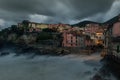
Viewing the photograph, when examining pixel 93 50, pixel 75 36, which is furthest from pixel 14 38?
pixel 93 50

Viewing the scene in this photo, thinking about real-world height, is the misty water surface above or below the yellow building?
below

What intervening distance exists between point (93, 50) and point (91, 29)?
77131 mm

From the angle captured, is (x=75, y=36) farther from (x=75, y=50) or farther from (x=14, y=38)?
(x=14, y=38)

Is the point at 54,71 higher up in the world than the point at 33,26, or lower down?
lower down

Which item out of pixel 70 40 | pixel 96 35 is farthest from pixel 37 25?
pixel 70 40

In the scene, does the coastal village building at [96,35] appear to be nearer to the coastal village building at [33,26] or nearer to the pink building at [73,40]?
the pink building at [73,40]

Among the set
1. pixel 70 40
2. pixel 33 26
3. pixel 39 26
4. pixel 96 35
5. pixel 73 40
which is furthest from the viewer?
pixel 39 26

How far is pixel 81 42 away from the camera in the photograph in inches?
3841

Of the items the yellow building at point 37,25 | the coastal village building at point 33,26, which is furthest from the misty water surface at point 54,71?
the yellow building at point 37,25

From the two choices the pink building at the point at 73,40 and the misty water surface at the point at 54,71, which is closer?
the misty water surface at the point at 54,71

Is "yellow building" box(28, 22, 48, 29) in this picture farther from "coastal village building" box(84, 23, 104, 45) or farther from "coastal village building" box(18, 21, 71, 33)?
"coastal village building" box(84, 23, 104, 45)

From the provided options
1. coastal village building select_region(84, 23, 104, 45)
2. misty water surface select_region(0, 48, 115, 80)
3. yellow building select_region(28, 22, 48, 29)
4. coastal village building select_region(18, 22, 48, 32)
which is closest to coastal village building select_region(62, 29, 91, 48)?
coastal village building select_region(84, 23, 104, 45)

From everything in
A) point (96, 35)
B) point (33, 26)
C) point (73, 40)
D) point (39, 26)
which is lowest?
point (73, 40)

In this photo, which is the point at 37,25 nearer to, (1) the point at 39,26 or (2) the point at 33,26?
(1) the point at 39,26
